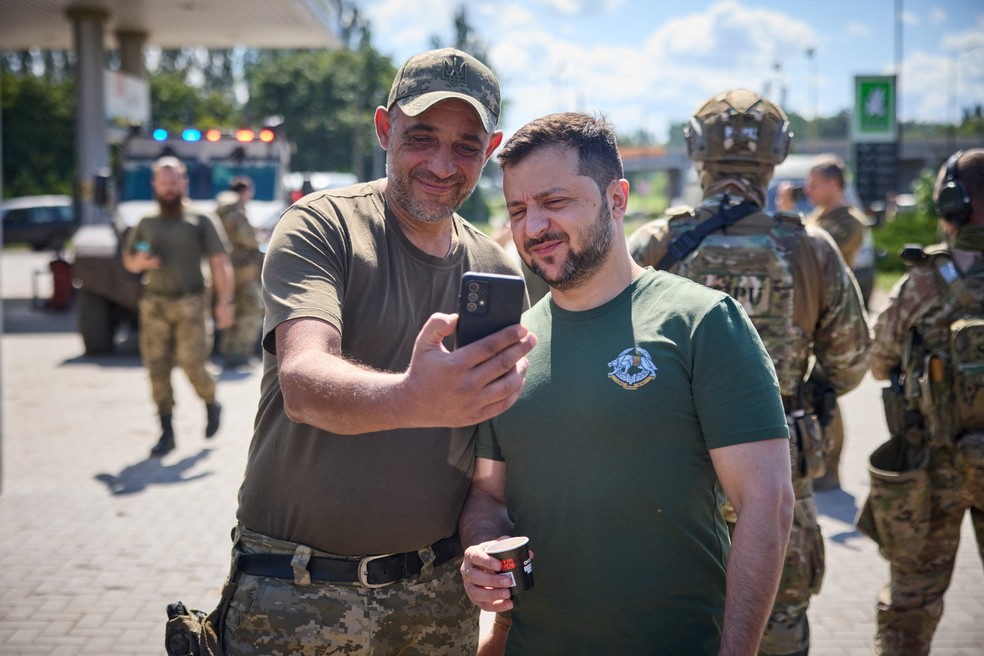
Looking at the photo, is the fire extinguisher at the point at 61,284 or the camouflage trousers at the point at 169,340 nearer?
the camouflage trousers at the point at 169,340

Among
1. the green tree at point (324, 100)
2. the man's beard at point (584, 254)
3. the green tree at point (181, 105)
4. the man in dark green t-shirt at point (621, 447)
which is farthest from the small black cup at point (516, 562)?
the green tree at point (181, 105)

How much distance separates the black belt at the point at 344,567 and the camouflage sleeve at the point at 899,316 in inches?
99.2

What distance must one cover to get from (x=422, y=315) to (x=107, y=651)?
120 inches

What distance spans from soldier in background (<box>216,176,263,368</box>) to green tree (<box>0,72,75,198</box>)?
4518 cm

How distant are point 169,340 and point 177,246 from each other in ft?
2.71

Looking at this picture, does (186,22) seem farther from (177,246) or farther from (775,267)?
(775,267)

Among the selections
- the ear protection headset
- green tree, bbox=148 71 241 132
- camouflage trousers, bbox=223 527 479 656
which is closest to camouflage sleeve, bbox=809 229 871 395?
the ear protection headset

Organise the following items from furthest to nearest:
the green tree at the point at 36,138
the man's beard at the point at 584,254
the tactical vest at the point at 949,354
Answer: the green tree at the point at 36,138 < the tactical vest at the point at 949,354 < the man's beard at the point at 584,254

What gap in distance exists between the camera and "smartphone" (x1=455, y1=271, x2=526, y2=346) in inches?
65.3

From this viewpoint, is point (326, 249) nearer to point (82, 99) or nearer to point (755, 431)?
point (755, 431)

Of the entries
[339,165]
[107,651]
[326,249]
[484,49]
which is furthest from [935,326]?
[339,165]

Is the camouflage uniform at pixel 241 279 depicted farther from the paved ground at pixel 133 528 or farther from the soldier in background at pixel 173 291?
the soldier in background at pixel 173 291

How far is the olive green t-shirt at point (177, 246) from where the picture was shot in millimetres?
8031

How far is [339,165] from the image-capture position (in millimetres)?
50719
